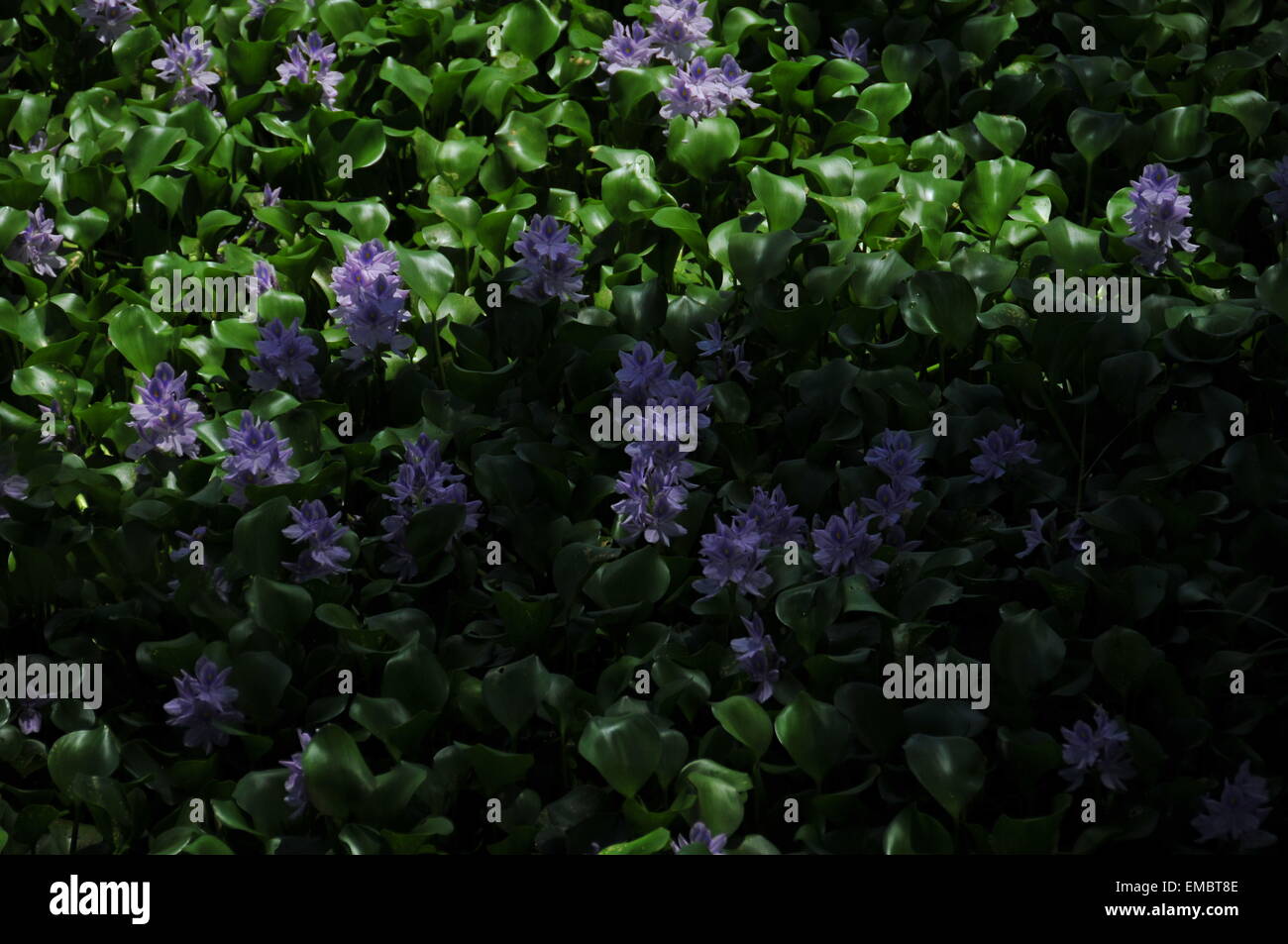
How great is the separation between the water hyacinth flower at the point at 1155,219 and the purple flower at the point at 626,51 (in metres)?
1.33

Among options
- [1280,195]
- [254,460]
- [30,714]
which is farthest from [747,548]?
[1280,195]

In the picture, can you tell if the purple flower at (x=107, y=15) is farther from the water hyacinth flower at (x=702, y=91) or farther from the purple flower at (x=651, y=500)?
the purple flower at (x=651, y=500)

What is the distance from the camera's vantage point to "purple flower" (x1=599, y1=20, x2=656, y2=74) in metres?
3.80

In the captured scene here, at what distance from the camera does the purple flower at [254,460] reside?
2.70m

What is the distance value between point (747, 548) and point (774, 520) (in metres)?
0.13

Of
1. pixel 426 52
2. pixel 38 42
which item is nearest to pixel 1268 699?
pixel 426 52

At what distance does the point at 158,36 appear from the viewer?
4.18 metres

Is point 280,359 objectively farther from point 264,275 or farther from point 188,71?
point 188,71

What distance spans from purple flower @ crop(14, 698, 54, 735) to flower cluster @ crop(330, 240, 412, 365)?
93cm

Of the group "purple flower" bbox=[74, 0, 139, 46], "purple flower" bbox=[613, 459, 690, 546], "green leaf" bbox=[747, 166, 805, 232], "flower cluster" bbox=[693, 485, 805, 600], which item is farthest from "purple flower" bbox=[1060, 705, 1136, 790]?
"purple flower" bbox=[74, 0, 139, 46]

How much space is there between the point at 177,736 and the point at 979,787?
4.51ft

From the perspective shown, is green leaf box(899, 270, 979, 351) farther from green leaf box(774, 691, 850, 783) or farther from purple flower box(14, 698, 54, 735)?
purple flower box(14, 698, 54, 735)

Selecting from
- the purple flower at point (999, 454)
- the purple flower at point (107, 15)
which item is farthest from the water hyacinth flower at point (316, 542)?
the purple flower at point (107, 15)

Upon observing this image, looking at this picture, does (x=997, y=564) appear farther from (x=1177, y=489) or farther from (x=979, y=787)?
(x=979, y=787)
